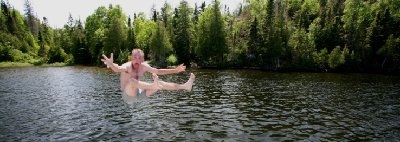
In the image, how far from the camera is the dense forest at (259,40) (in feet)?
265

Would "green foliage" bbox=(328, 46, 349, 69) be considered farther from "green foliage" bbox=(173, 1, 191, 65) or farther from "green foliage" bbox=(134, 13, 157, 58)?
"green foliage" bbox=(134, 13, 157, 58)

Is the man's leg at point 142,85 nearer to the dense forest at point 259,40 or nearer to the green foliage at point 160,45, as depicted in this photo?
the dense forest at point 259,40

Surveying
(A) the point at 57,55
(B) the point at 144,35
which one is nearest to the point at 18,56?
(A) the point at 57,55

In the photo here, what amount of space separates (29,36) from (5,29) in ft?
33.1

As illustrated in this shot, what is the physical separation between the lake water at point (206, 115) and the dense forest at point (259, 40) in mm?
37289

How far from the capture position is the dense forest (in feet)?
265

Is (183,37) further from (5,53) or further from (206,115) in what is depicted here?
(206,115)

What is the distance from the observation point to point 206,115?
1167 inches

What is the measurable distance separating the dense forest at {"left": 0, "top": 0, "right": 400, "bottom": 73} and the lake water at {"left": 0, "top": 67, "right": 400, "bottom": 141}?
3729 centimetres

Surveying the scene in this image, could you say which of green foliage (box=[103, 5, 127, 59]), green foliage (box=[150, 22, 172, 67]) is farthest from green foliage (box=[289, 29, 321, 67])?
green foliage (box=[103, 5, 127, 59])

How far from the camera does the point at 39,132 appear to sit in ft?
78.8

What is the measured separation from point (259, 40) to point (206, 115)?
6673 cm

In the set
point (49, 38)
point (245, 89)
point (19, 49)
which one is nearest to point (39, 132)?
point (245, 89)

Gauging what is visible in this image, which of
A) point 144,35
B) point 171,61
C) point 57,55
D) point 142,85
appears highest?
point 144,35
